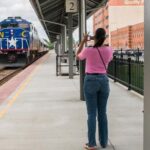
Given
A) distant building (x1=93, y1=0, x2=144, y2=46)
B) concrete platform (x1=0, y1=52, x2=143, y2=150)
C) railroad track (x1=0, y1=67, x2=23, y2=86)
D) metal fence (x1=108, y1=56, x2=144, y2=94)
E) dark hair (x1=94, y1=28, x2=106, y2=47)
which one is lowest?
railroad track (x1=0, y1=67, x2=23, y2=86)

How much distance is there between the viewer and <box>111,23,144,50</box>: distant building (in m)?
59.9

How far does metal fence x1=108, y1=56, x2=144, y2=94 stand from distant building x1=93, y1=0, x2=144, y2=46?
47801mm

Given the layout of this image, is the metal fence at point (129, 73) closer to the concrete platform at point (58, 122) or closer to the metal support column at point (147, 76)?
the concrete platform at point (58, 122)

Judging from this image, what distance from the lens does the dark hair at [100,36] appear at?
7.11 m

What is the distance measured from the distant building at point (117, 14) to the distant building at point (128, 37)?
149 centimetres

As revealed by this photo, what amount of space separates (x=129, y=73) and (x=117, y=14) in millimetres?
65847

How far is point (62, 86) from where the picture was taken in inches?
733

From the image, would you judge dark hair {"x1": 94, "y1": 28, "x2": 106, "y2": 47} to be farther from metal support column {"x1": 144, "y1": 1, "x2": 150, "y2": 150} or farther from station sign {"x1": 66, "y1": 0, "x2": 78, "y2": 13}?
station sign {"x1": 66, "y1": 0, "x2": 78, "y2": 13}

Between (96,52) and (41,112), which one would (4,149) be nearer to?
(96,52)

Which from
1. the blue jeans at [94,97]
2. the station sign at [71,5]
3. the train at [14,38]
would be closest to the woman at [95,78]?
the blue jeans at [94,97]

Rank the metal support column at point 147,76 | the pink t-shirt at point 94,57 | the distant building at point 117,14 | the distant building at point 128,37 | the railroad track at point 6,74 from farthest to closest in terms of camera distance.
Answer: the distant building at point 117,14
the distant building at point 128,37
the railroad track at point 6,74
the pink t-shirt at point 94,57
the metal support column at point 147,76

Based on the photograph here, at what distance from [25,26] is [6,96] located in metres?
24.1

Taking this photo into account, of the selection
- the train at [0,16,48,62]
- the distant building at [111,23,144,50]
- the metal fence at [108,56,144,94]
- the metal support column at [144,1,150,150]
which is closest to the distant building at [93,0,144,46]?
the distant building at [111,23,144,50]

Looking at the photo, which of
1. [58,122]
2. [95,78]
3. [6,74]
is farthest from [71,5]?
[6,74]
